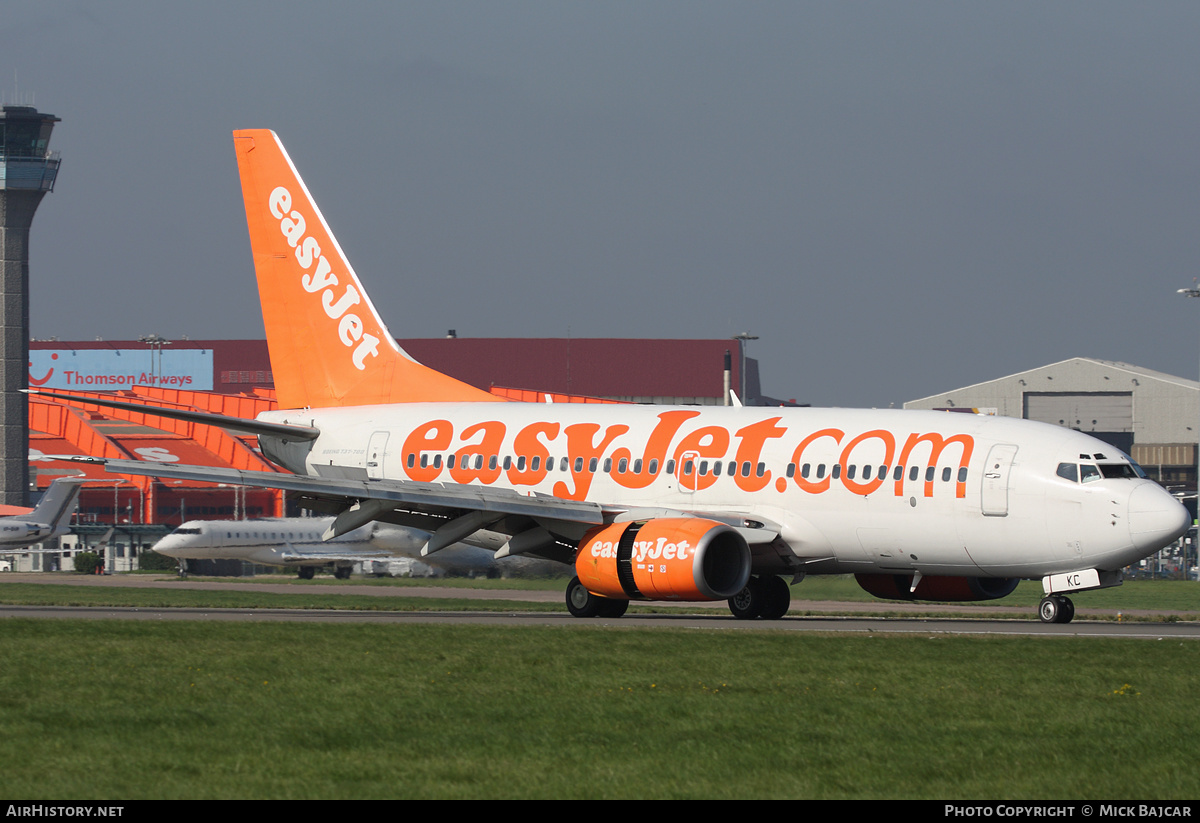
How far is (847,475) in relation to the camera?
93.5 feet

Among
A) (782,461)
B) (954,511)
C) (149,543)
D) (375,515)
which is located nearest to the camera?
(954,511)

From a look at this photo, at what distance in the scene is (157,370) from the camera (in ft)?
447

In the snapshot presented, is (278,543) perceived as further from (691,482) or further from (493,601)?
(691,482)

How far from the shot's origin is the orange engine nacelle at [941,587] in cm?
3005

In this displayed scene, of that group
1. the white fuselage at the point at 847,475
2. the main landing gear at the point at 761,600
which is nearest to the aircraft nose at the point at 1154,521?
the white fuselage at the point at 847,475

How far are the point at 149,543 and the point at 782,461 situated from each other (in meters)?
65.3

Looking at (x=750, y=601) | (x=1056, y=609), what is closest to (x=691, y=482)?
(x=750, y=601)

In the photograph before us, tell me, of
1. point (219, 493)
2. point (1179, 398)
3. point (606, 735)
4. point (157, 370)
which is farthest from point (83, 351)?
point (606, 735)

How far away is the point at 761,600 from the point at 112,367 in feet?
390

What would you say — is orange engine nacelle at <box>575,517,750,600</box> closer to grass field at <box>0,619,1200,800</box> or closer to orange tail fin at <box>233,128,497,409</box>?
grass field at <box>0,619,1200,800</box>

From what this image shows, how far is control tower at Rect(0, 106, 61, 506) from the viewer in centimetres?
10581

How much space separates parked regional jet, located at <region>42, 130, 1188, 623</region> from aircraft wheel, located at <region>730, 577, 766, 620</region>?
40 millimetres

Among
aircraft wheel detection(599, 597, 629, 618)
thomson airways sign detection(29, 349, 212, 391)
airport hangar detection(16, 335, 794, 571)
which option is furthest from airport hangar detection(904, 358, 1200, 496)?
aircraft wheel detection(599, 597, 629, 618)

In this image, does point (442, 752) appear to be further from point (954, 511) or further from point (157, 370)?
point (157, 370)
